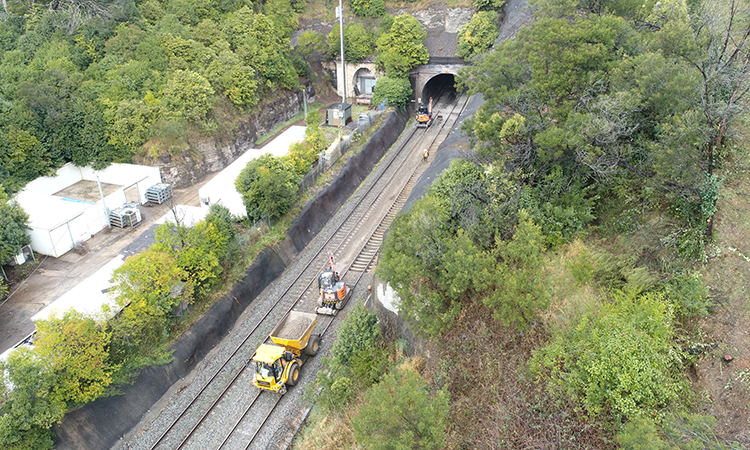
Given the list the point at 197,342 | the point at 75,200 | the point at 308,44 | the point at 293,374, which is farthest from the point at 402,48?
the point at 293,374

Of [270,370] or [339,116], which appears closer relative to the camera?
[270,370]

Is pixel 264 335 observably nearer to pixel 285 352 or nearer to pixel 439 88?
pixel 285 352

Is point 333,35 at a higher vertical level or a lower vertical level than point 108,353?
higher

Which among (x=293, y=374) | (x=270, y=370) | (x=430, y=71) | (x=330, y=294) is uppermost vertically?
(x=430, y=71)

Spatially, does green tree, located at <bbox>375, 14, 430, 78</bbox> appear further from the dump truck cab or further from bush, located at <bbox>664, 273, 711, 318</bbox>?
bush, located at <bbox>664, 273, 711, 318</bbox>

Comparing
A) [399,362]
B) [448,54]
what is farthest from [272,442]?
[448,54]

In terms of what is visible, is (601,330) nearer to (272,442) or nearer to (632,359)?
Answer: (632,359)

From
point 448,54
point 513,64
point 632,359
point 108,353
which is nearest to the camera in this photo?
point 632,359

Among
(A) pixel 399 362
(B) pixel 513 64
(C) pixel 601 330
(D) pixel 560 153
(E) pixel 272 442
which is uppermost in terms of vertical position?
(B) pixel 513 64
